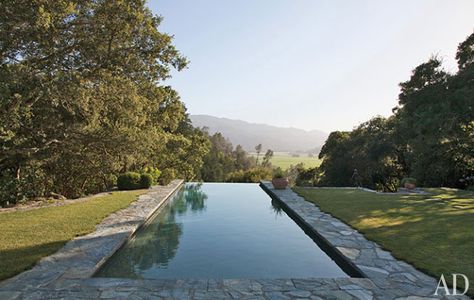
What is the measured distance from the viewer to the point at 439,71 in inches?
431

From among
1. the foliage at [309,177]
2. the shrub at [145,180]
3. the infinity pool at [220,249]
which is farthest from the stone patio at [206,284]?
the foliage at [309,177]

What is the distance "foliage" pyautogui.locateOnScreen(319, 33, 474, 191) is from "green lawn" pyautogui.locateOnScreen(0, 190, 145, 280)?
9.70 m

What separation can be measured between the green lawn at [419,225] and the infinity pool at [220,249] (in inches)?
50.1

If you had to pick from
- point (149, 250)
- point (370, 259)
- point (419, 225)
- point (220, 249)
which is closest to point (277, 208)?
point (419, 225)

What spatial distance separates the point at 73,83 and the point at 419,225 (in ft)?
29.3

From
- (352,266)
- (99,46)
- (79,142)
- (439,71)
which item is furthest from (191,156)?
(352,266)

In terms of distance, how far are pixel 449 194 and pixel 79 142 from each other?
1440 centimetres

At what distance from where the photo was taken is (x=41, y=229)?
23.3 feet

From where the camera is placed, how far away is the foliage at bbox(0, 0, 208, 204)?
7523mm

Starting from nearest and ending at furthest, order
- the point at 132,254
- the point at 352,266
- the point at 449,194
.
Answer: the point at 352,266 < the point at 132,254 < the point at 449,194

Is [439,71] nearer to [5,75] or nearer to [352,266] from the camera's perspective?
[352,266]

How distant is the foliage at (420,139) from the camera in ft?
31.7

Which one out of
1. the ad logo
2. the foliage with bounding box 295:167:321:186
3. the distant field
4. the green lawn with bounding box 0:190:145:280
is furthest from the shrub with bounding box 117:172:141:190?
the distant field

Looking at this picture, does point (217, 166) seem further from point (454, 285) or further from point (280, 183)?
point (454, 285)
